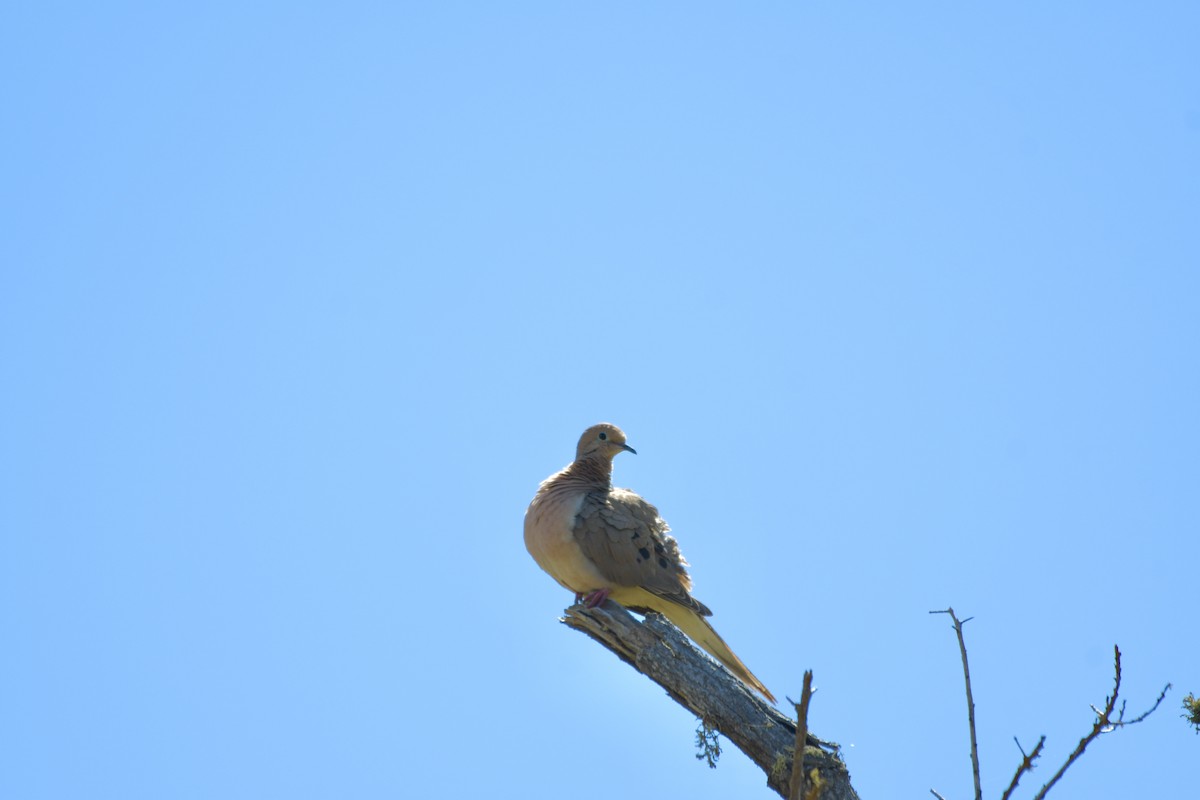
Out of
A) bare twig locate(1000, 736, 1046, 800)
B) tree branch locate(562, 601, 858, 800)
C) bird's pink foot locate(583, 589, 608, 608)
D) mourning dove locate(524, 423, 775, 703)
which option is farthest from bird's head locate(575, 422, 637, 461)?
bare twig locate(1000, 736, 1046, 800)

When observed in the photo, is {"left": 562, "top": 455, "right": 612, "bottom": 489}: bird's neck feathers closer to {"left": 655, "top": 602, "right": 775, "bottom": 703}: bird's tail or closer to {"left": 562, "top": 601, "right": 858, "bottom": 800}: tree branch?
{"left": 655, "top": 602, "right": 775, "bottom": 703}: bird's tail

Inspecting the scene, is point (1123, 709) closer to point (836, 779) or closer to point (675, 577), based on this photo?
point (836, 779)

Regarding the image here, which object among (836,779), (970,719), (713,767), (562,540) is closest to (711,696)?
(713,767)

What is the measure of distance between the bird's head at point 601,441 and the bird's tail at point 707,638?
127 centimetres

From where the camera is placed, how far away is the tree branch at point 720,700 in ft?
15.3

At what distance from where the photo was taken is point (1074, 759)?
3.16m

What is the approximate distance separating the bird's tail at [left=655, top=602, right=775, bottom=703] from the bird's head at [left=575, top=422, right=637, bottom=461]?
50.1 inches

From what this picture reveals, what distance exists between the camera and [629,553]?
7480 mm

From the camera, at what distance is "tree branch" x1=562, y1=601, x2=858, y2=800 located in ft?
15.3

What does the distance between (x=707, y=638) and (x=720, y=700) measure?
234 cm

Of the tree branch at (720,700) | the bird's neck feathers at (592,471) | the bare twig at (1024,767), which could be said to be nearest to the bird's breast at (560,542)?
the bird's neck feathers at (592,471)

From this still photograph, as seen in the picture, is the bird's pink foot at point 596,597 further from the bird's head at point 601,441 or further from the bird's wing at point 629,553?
the bird's head at point 601,441

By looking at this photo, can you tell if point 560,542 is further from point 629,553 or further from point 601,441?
point 601,441

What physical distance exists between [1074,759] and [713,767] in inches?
81.4
